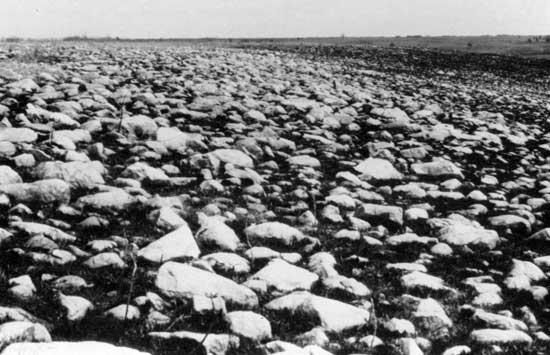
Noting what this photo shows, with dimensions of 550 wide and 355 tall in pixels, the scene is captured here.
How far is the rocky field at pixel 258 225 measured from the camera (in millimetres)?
Answer: 3365

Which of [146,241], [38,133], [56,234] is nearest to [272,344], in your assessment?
[146,241]

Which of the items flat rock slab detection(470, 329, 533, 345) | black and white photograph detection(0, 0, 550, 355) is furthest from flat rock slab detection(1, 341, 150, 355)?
flat rock slab detection(470, 329, 533, 345)

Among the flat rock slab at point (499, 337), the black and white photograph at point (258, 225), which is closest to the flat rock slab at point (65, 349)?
the black and white photograph at point (258, 225)

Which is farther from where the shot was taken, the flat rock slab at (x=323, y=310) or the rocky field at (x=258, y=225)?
the flat rock slab at (x=323, y=310)

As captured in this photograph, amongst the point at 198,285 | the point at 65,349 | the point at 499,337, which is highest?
the point at 65,349

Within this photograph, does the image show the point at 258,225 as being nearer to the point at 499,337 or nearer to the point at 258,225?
the point at 258,225

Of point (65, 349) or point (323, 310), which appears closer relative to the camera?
point (65, 349)

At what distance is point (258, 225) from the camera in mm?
4754

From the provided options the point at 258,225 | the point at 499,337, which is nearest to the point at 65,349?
the point at 258,225

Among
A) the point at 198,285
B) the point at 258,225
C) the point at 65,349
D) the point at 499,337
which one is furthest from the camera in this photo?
the point at 258,225

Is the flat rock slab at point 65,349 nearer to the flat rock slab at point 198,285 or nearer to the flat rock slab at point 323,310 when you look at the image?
the flat rock slab at point 198,285

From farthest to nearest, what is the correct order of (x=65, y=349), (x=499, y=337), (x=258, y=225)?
(x=258, y=225)
(x=499, y=337)
(x=65, y=349)

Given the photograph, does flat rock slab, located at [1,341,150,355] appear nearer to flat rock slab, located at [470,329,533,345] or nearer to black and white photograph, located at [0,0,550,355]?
black and white photograph, located at [0,0,550,355]

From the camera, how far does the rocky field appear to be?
11.0 feet
